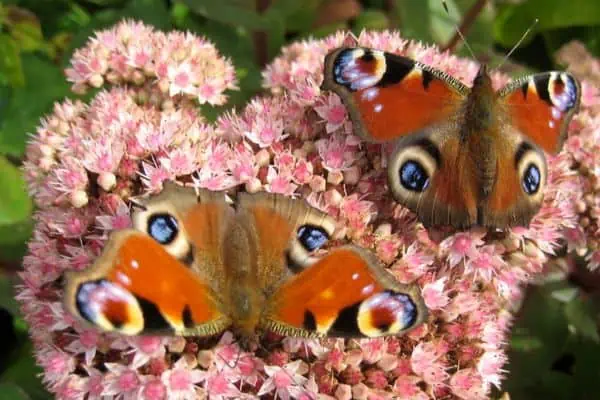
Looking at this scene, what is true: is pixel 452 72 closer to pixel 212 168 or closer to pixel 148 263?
pixel 212 168

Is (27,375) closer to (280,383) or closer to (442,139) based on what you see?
(280,383)

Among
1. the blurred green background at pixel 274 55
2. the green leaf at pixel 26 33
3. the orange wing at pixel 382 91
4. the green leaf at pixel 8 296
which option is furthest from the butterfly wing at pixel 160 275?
the green leaf at pixel 26 33

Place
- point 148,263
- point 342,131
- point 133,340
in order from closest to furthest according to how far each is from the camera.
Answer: point 148,263, point 133,340, point 342,131

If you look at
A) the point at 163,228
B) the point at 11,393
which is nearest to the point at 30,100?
the point at 11,393

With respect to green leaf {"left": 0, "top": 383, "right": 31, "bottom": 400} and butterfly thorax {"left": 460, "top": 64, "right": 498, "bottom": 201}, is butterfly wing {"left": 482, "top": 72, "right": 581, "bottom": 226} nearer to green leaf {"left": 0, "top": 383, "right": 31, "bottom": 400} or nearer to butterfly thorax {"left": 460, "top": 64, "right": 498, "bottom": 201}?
butterfly thorax {"left": 460, "top": 64, "right": 498, "bottom": 201}

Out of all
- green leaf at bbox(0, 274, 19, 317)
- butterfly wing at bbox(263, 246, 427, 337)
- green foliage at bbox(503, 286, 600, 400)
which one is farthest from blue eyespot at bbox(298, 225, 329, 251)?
green foliage at bbox(503, 286, 600, 400)

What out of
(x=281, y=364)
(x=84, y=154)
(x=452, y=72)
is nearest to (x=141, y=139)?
(x=84, y=154)
